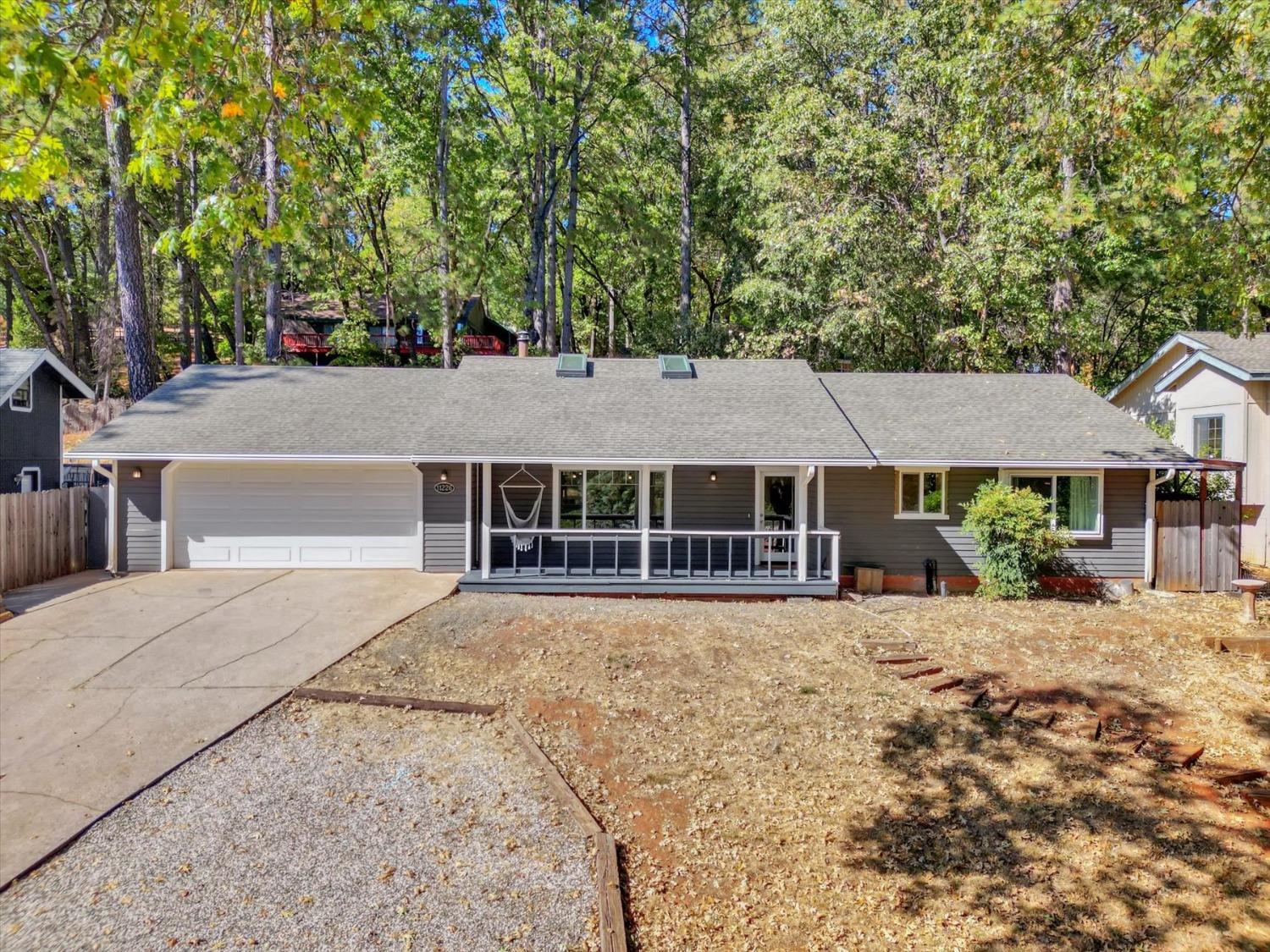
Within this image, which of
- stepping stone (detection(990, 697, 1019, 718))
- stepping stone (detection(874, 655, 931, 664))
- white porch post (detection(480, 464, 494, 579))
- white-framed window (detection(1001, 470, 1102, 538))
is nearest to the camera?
stepping stone (detection(990, 697, 1019, 718))

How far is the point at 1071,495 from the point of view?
1201 centimetres

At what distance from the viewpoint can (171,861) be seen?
4297 mm

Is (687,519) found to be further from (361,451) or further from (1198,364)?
(1198,364)

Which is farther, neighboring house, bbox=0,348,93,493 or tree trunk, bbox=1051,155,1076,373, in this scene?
tree trunk, bbox=1051,155,1076,373

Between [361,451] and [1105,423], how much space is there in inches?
526

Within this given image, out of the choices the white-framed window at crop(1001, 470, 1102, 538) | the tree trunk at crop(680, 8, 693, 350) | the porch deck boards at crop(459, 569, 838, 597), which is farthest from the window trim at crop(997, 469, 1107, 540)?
the tree trunk at crop(680, 8, 693, 350)

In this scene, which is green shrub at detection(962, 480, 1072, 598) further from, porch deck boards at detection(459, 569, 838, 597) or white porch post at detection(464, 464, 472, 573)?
white porch post at detection(464, 464, 472, 573)

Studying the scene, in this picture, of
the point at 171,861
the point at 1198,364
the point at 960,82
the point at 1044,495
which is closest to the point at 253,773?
the point at 171,861

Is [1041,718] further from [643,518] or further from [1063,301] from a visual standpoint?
[1063,301]

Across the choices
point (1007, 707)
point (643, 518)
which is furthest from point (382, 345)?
point (1007, 707)

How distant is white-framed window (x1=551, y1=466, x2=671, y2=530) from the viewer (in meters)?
12.0

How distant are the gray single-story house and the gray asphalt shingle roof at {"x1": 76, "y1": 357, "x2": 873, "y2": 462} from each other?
0.06 metres

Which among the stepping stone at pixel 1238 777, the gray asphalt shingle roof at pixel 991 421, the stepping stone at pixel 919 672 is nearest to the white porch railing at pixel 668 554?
the gray asphalt shingle roof at pixel 991 421

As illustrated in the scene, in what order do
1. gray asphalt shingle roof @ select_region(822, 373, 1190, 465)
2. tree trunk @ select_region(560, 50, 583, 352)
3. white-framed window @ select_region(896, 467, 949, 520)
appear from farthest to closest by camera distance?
tree trunk @ select_region(560, 50, 583, 352), white-framed window @ select_region(896, 467, 949, 520), gray asphalt shingle roof @ select_region(822, 373, 1190, 465)
